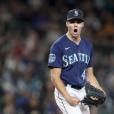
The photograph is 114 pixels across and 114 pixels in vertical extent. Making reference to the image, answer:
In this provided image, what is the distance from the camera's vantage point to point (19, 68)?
14.6 metres

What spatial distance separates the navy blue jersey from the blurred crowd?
319cm

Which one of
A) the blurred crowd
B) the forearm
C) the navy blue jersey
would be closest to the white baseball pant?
the navy blue jersey

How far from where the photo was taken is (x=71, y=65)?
8.80m

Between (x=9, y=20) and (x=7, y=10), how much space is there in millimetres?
385

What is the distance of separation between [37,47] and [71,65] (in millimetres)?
6722

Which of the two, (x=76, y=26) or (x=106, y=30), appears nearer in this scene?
(x=76, y=26)

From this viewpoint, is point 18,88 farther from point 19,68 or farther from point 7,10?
point 7,10

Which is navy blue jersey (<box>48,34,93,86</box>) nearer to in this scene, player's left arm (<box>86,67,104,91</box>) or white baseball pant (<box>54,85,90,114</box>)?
white baseball pant (<box>54,85,90,114</box>)

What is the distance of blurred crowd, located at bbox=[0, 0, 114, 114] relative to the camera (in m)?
13.4

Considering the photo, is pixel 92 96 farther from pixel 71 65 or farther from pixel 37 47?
pixel 37 47

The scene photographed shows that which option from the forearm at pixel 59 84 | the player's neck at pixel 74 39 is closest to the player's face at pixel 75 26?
the player's neck at pixel 74 39

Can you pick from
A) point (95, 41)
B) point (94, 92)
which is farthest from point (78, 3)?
point (94, 92)

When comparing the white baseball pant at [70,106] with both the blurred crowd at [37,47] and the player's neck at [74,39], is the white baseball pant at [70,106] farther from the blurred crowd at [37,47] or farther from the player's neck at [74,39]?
the blurred crowd at [37,47]

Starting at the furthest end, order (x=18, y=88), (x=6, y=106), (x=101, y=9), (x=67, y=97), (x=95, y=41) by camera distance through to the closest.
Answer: (x=101, y=9)
(x=95, y=41)
(x=18, y=88)
(x=6, y=106)
(x=67, y=97)
